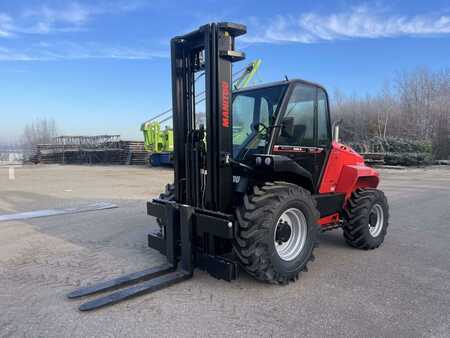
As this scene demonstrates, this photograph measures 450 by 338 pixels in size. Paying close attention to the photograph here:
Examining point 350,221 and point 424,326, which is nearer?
point 424,326

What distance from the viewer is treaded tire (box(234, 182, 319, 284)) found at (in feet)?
12.1

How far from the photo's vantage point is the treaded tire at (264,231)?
12.1ft

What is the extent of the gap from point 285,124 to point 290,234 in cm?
127

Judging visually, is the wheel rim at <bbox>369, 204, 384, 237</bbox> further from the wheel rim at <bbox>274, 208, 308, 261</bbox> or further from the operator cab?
the wheel rim at <bbox>274, 208, 308, 261</bbox>

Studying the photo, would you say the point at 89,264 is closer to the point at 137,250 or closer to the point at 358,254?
the point at 137,250

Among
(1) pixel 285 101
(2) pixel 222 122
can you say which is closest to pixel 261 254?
(2) pixel 222 122

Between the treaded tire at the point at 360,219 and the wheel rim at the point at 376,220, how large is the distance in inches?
4.0

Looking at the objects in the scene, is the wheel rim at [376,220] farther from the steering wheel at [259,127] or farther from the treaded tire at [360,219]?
the steering wheel at [259,127]

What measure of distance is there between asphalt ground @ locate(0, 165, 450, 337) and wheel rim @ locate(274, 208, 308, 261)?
1.15 feet

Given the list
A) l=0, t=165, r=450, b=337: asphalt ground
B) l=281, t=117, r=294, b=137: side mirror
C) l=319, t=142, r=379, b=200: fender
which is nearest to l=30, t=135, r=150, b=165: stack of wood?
l=0, t=165, r=450, b=337: asphalt ground

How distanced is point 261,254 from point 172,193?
1.63 m

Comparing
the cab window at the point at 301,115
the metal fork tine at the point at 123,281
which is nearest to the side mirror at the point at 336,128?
the cab window at the point at 301,115

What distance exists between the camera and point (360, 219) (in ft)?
17.1

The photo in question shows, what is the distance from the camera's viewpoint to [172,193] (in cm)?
485
